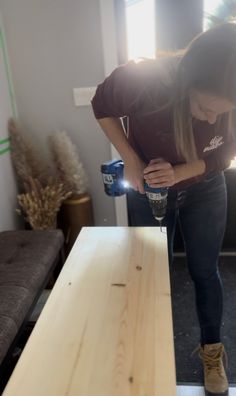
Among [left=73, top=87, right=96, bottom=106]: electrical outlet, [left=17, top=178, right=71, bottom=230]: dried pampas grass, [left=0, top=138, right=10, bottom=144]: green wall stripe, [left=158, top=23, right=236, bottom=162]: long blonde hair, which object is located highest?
[left=158, top=23, right=236, bottom=162]: long blonde hair

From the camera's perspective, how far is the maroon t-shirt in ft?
3.15

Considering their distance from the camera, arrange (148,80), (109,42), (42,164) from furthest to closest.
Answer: (42,164)
(109,42)
(148,80)

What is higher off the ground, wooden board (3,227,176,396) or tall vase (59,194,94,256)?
wooden board (3,227,176,396)

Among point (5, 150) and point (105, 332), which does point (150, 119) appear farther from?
point (5, 150)

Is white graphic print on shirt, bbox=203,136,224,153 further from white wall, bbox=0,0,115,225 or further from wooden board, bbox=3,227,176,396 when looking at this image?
white wall, bbox=0,0,115,225

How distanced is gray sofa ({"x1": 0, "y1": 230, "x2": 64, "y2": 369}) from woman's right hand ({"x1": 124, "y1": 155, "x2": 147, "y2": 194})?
572 mm

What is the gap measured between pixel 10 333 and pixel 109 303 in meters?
0.42

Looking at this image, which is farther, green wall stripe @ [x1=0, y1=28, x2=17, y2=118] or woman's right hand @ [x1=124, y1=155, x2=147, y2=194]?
green wall stripe @ [x1=0, y1=28, x2=17, y2=118]

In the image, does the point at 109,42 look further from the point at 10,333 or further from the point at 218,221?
the point at 10,333

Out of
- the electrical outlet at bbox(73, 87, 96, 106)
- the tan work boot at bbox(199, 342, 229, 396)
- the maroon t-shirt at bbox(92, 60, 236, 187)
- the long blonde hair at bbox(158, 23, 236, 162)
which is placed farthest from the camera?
the electrical outlet at bbox(73, 87, 96, 106)

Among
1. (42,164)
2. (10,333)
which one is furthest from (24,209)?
(10,333)

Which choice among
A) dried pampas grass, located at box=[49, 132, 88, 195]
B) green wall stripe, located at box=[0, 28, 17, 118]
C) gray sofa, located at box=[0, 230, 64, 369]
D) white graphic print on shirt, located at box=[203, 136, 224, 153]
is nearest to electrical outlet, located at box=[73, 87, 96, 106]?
dried pampas grass, located at box=[49, 132, 88, 195]

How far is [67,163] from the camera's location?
2.03m

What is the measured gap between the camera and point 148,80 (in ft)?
3.12
